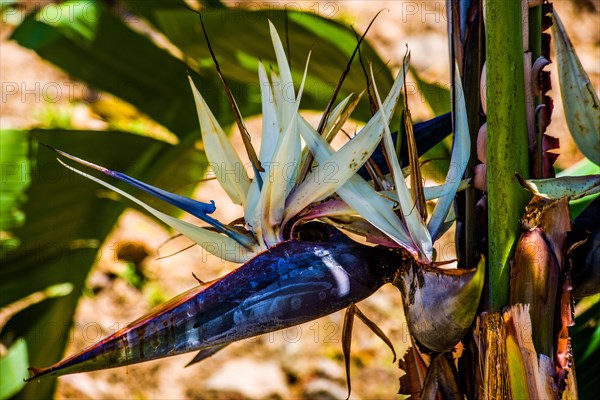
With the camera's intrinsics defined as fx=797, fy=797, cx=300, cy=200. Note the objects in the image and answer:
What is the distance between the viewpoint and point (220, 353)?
1.75m

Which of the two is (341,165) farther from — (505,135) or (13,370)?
(13,370)

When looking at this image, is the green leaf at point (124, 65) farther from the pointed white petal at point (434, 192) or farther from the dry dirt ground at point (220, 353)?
the pointed white petal at point (434, 192)

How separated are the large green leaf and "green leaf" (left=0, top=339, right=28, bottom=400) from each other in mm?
13

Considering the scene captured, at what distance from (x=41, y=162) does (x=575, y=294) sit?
2.41 feet

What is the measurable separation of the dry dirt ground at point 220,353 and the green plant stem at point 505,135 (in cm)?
97

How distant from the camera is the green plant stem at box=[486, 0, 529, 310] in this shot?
0.54 m

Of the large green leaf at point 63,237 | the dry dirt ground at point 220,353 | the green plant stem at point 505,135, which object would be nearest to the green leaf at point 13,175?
the large green leaf at point 63,237

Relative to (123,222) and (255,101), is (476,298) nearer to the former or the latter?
(255,101)

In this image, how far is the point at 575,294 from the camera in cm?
59

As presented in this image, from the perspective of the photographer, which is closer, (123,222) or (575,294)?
(575,294)

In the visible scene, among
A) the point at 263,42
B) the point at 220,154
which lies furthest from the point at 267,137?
the point at 263,42

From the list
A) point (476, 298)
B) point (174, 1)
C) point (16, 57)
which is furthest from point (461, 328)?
point (16, 57)

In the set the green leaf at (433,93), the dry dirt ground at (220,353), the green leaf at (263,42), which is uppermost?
the green leaf at (263,42)

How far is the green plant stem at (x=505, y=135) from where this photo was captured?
54 cm
